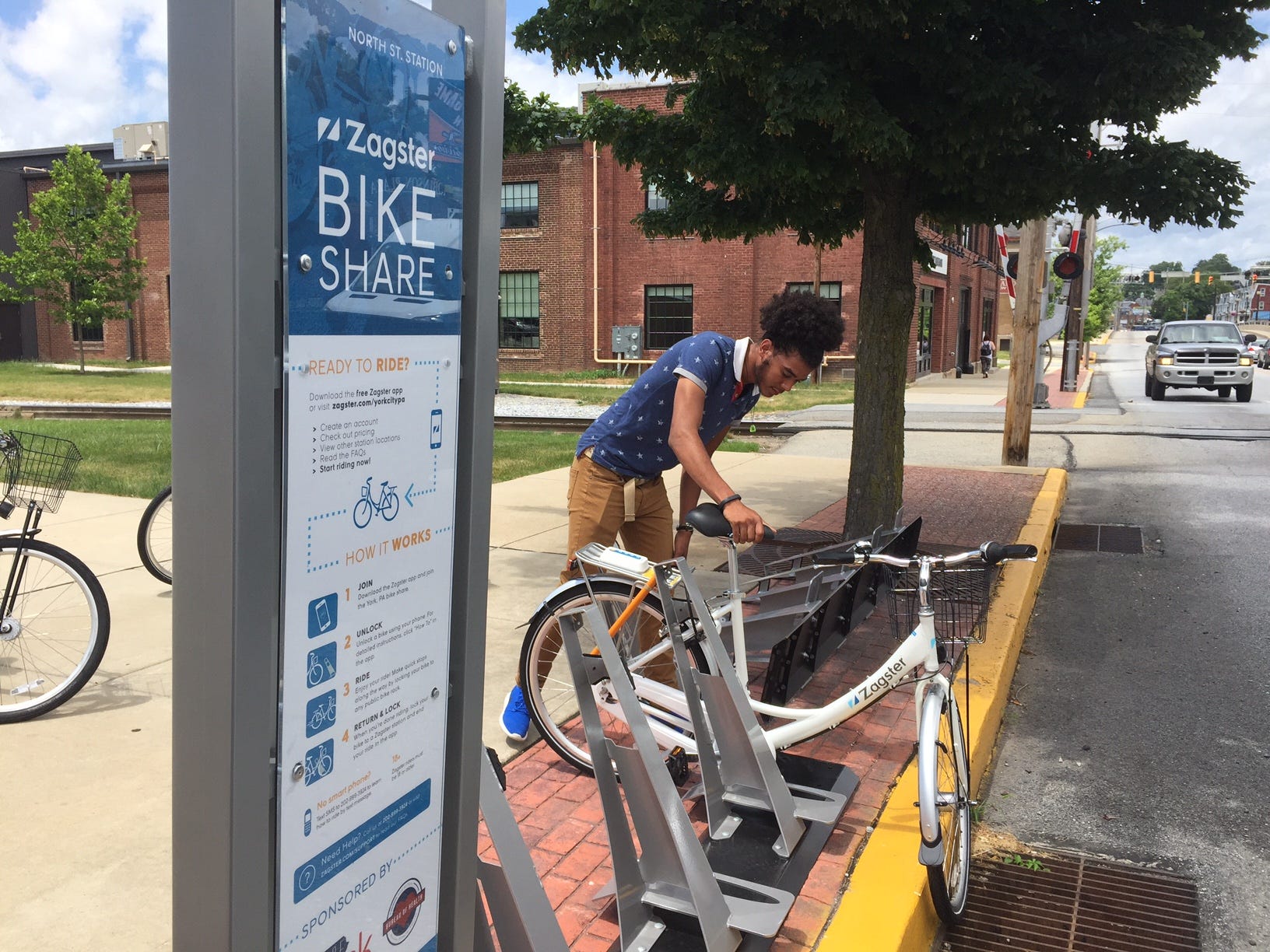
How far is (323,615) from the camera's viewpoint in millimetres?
1671

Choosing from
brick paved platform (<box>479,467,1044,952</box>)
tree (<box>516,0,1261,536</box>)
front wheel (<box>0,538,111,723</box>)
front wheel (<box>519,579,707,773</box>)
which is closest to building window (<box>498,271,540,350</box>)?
tree (<box>516,0,1261,536</box>)

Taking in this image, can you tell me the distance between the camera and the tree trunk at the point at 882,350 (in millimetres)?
7547

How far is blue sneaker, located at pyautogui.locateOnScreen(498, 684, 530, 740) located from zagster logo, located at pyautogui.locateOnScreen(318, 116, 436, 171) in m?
2.81

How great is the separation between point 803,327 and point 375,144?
250 centimetres

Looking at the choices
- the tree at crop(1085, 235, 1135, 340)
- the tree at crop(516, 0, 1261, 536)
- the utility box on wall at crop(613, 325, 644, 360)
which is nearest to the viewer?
the tree at crop(516, 0, 1261, 536)

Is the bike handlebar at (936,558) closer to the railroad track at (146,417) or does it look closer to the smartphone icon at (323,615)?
the smartphone icon at (323,615)

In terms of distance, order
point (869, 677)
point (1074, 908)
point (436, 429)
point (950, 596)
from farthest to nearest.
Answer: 1. point (869, 677)
2. point (1074, 908)
3. point (950, 596)
4. point (436, 429)

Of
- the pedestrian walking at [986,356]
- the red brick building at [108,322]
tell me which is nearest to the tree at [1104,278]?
the pedestrian walking at [986,356]

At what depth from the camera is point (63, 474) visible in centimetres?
480

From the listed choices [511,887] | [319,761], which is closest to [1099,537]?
[511,887]

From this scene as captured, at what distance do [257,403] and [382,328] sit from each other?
0.98ft

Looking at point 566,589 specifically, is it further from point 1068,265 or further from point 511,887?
point 1068,265

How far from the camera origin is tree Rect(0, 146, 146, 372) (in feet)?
111

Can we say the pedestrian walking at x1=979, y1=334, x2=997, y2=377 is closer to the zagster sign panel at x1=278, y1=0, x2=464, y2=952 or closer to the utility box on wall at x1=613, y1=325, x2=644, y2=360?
the utility box on wall at x1=613, y1=325, x2=644, y2=360
